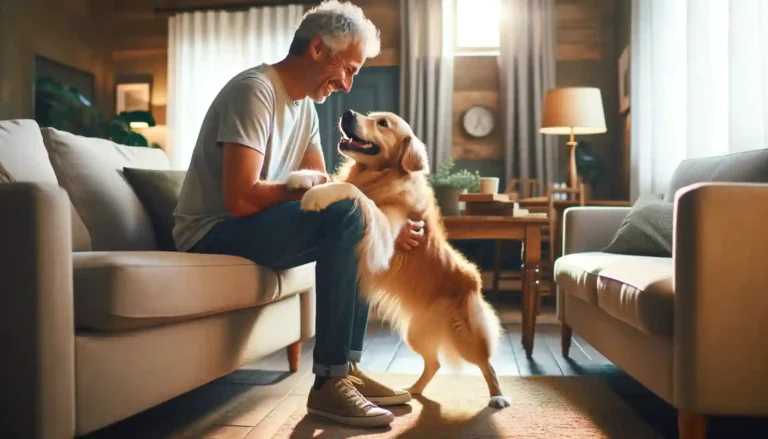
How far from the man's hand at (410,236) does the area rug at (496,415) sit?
472mm

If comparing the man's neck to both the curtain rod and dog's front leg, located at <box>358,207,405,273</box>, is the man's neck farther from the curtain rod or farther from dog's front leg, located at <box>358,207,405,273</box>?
the curtain rod

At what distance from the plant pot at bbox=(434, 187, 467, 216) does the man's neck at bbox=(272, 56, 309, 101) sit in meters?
1.09

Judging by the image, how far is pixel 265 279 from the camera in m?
1.83

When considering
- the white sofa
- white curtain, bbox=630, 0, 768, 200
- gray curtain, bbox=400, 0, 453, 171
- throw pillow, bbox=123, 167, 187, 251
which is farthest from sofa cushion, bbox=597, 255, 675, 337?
gray curtain, bbox=400, 0, 453, 171

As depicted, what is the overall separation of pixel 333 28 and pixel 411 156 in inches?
17.5

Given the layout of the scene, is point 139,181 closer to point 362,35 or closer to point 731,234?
point 362,35

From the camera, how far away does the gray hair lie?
1.84 m

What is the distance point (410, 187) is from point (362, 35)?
0.48 m

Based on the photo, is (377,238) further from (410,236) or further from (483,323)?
(483,323)

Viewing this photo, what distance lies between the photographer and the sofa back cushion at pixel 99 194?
1888 millimetres

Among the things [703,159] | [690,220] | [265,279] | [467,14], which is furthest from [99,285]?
[467,14]

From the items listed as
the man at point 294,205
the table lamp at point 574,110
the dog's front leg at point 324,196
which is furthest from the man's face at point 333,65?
the table lamp at point 574,110

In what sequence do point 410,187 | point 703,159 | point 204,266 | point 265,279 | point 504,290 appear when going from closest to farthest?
point 204,266, point 265,279, point 410,187, point 703,159, point 504,290

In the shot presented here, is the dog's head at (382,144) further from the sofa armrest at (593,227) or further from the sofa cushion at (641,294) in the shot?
the sofa armrest at (593,227)
